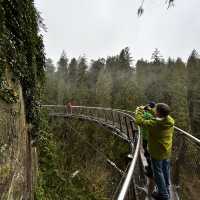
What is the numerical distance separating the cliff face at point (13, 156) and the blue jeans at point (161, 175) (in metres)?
2.86

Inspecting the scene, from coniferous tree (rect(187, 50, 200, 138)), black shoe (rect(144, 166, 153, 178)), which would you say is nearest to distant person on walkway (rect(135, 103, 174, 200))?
black shoe (rect(144, 166, 153, 178))

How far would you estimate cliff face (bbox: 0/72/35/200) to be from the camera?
4.88 metres

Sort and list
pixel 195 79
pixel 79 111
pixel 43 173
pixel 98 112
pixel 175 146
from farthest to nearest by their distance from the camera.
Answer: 1. pixel 195 79
2. pixel 79 111
3. pixel 98 112
4. pixel 43 173
5. pixel 175 146

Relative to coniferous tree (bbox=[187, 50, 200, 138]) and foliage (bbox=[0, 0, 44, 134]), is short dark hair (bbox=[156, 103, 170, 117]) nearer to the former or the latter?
foliage (bbox=[0, 0, 44, 134])

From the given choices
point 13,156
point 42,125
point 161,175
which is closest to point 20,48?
point 13,156

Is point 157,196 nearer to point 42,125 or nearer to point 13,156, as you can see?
point 13,156

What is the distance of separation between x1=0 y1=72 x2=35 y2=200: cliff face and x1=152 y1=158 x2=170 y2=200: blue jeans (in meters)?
2.86

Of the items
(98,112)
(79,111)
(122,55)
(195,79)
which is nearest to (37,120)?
(98,112)

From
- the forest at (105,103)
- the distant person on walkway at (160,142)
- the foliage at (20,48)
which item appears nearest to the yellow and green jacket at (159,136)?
the distant person on walkway at (160,142)

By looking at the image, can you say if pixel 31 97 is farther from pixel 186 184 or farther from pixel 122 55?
pixel 122 55

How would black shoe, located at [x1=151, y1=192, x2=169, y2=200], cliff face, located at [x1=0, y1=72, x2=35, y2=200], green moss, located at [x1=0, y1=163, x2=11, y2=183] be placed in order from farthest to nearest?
cliff face, located at [x1=0, y1=72, x2=35, y2=200]
green moss, located at [x1=0, y1=163, x2=11, y2=183]
black shoe, located at [x1=151, y1=192, x2=169, y2=200]

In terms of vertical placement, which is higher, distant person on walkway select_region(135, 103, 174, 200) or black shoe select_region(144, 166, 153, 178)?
distant person on walkway select_region(135, 103, 174, 200)

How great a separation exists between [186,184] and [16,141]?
3844 millimetres

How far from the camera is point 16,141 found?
5.84 metres
